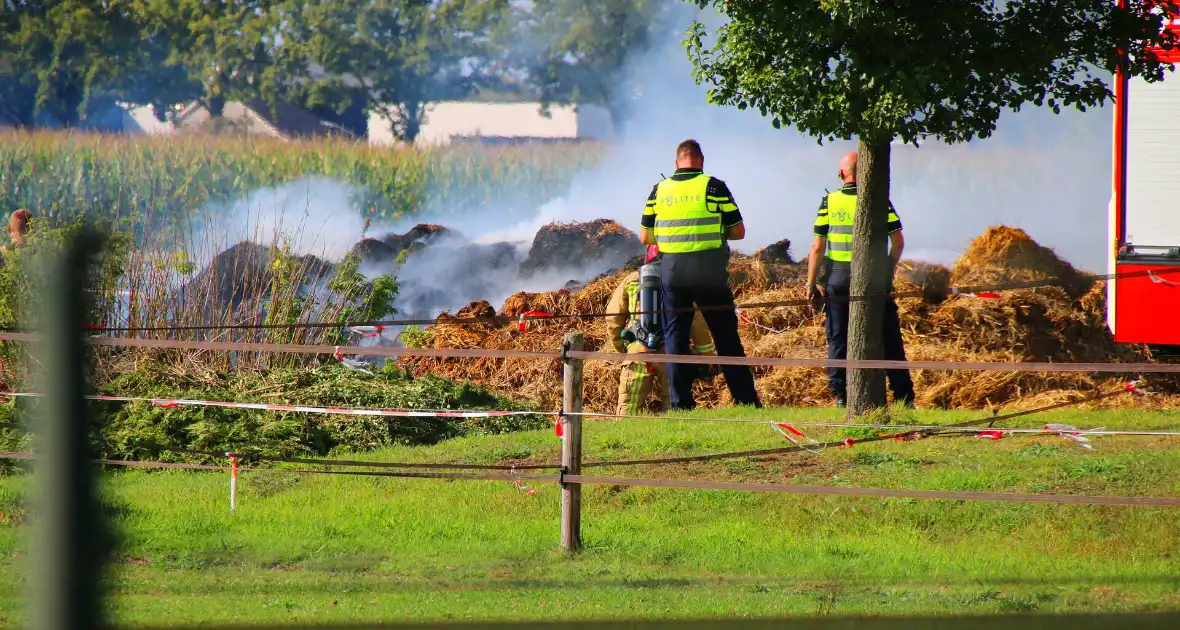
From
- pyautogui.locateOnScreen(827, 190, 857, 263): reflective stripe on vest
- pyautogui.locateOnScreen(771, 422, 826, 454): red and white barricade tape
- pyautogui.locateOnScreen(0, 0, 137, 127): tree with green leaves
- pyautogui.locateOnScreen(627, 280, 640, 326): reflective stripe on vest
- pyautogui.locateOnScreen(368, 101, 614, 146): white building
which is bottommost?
pyautogui.locateOnScreen(771, 422, 826, 454): red and white barricade tape

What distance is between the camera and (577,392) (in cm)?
602

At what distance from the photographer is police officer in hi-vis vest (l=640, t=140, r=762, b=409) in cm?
949

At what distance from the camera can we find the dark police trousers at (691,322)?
9.48m

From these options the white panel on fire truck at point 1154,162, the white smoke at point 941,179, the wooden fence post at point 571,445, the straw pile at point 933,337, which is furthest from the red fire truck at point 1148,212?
the white smoke at point 941,179

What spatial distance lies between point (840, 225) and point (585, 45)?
1976 centimetres

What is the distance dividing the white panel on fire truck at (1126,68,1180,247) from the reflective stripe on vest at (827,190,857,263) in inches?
77.8

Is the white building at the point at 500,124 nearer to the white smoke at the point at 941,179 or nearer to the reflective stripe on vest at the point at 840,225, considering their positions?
the white smoke at the point at 941,179

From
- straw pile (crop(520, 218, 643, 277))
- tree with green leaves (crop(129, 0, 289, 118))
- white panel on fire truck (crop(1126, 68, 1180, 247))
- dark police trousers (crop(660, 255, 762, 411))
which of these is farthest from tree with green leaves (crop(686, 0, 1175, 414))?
tree with green leaves (crop(129, 0, 289, 118))

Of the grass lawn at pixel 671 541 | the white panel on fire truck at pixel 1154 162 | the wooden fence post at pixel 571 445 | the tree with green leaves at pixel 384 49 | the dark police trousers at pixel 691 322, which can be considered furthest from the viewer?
the tree with green leaves at pixel 384 49

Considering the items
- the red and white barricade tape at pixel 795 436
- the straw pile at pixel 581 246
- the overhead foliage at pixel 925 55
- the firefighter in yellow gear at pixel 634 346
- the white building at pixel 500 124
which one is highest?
the white building at pixel 500 124

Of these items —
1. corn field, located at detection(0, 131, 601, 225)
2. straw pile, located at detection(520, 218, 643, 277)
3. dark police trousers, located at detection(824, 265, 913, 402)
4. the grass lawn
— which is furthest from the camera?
corn field, located at detection(0, 131, 601, 225)

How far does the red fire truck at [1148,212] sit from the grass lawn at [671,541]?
1.19 m

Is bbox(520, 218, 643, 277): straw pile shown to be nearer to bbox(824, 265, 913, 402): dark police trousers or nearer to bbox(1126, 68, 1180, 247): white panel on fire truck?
bbox(824, 265, 913, 402): dark police trousers

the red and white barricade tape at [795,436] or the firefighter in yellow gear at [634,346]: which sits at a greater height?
the firefighter in yellow gear at [634,346]
